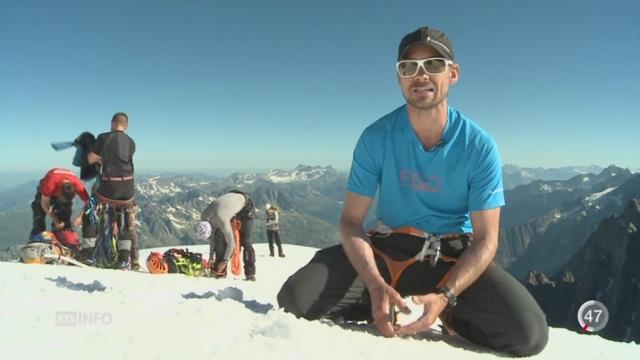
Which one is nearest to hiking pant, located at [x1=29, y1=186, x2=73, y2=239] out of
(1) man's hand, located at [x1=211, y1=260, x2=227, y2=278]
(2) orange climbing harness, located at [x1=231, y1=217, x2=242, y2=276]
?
(1) man's hand, located at [x1=211, y1=260, x2=227, y2=278]

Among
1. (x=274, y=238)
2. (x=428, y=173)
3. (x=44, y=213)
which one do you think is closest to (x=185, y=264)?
(x=44, y=213)

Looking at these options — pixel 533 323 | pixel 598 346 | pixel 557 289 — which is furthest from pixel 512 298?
pixel 557 289

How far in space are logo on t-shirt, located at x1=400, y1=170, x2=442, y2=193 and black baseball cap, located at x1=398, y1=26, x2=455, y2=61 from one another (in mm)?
1201

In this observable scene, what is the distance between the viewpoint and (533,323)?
12.8ft

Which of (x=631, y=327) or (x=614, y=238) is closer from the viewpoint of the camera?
(x=631, y=327)

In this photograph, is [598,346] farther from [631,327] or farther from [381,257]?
[631,327]

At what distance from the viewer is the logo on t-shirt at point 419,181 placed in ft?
14.6

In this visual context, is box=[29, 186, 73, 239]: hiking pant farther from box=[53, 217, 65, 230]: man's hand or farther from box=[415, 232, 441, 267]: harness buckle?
box=[415, 232, 441, 267]: harness buckle

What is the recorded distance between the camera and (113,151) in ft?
34.1

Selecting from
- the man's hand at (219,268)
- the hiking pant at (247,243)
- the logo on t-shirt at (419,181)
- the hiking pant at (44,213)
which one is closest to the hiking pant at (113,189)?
the hiking pant at (44,213)

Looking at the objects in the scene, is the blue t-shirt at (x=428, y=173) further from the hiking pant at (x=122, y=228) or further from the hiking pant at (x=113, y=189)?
the hiking pant at (x=122, y=228)

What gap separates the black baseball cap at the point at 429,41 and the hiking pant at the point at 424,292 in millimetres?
1947

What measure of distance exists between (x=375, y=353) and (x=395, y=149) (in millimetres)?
2141

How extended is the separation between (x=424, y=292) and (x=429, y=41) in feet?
8.39
